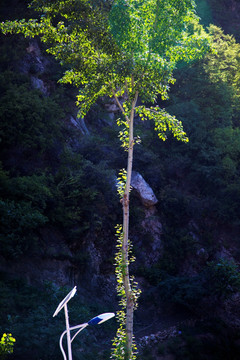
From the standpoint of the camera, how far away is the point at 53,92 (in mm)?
16344

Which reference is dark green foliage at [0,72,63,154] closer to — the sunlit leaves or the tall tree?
the tall tree

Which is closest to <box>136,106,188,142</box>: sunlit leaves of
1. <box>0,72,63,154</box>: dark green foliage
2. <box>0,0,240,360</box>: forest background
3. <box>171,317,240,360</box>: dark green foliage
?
<box>0,0,240,360</box>: forest background

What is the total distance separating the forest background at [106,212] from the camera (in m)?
9.69

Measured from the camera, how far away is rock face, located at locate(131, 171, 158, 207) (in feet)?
49.8

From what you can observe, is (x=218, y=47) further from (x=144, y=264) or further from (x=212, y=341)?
(x=212, y=341)

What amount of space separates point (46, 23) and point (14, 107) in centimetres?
562

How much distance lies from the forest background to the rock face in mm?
461

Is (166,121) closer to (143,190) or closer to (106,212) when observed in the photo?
(106,212)

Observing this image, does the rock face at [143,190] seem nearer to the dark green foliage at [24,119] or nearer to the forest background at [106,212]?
the forest background at [106,212]

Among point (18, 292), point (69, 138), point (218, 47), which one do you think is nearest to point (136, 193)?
point (69, 138)

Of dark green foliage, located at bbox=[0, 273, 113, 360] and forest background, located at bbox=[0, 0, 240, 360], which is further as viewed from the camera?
forest background, located at bbox=[0, 0, 240, 360]

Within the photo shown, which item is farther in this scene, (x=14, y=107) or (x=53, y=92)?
(x=53, y=92)

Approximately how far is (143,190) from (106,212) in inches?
98.5

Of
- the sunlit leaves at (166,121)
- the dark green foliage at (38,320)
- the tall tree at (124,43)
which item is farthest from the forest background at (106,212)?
the sunlit leaves at (166,121)
